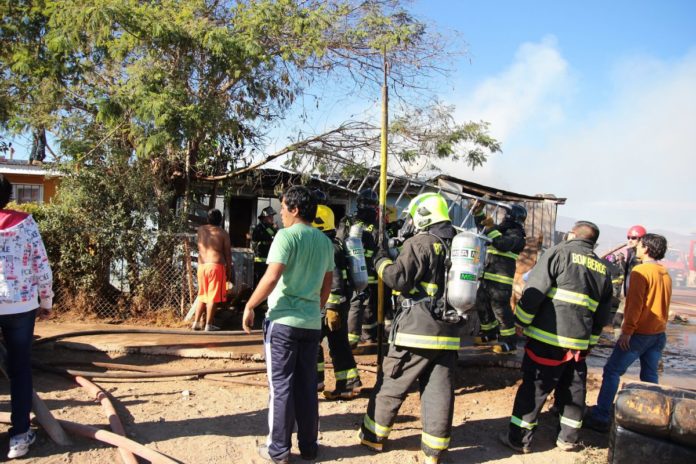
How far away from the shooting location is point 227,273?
22.6 ft

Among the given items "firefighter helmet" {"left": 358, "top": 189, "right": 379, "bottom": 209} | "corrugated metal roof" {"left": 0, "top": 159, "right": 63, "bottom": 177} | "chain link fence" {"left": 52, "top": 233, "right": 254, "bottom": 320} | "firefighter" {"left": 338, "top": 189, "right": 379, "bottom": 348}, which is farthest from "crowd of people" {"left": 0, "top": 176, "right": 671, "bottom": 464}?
"corrugated metal roof" {"left": 0, "top": 159, "right": 63, "bottom": 177}

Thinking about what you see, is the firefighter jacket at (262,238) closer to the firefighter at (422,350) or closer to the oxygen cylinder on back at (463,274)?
the firefighter at (422,350)

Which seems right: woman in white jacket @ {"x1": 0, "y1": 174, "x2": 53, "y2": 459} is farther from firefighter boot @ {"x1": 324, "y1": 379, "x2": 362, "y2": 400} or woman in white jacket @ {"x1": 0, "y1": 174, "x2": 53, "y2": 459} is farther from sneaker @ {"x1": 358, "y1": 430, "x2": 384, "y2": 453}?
firefighter boot @ {"x1": 324, "y1": 379, "x2": 362, "y2": 400}

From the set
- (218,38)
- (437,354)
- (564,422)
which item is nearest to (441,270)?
(437,354)

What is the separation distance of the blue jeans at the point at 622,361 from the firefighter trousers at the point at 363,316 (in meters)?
2.60

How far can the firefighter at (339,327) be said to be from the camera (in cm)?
452

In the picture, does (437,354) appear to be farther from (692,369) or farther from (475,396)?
(692,369)

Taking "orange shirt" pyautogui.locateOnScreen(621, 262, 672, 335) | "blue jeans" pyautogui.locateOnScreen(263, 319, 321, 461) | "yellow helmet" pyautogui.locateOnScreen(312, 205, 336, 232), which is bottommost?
"blue jeans" pyautogui.locateOnScreen(263, 319, 321, 461)

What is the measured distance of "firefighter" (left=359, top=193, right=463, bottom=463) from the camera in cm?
353

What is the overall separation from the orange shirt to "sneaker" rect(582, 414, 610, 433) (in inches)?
33.0

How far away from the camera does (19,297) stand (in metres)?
3.16

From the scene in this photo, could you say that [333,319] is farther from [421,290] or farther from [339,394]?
[421,290]

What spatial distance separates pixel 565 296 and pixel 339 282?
189 cm

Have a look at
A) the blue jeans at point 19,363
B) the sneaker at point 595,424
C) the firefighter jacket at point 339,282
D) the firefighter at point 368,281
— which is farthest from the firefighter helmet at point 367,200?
the blue jeans at point 19,363
